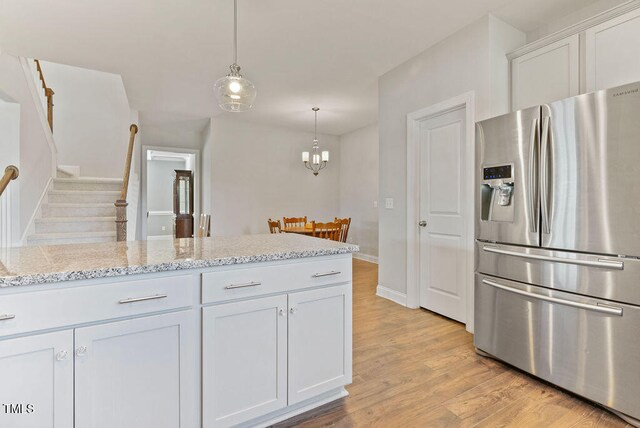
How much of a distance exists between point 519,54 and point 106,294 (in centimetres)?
330

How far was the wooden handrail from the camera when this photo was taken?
2760 mm


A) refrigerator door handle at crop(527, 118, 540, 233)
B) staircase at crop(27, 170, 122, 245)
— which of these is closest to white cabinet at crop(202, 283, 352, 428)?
refrigerator door handle at crop(527, 118, 540, 233)

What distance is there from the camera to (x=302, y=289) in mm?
1598

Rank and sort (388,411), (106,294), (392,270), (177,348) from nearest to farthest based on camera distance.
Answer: (106,294), (177,348), (388,411), (392,270)

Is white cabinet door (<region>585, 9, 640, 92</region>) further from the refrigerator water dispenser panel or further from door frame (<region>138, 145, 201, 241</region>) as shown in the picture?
door frame (<region>138, 145, 201, 241</region>)

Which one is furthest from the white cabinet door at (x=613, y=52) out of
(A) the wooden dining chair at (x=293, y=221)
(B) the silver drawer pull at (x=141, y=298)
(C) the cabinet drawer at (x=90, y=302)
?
(A) the wooden dining chair at (x=293, y=221)

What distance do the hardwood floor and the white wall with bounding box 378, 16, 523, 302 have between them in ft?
3.54

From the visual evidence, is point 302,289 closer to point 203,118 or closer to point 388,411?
point 388,411

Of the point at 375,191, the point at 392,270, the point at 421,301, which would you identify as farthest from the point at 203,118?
the point at 421,301

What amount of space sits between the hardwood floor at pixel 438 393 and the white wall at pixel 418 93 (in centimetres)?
108

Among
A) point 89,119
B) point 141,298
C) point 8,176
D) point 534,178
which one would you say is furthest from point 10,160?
point 534,178

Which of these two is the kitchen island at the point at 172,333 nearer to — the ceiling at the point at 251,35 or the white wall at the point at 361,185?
the ceiling at the point at 251,35

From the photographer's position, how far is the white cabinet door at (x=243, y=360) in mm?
1367

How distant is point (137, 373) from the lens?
1.23m
